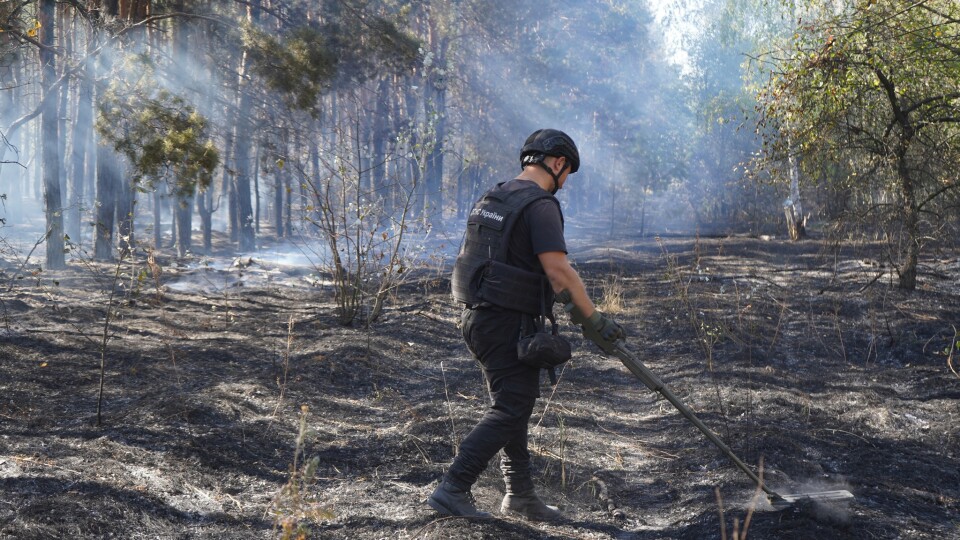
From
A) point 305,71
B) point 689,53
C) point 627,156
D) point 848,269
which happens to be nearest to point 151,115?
point 305,71

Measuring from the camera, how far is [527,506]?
4297 mm

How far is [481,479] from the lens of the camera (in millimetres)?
5051

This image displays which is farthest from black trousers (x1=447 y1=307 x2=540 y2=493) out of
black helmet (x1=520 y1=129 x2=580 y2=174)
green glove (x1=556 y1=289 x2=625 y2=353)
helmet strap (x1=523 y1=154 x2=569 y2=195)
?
black helmet (x1=520 y1=129 x2=580 y2=174)

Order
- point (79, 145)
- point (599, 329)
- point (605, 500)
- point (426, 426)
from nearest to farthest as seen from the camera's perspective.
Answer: point (599, 329) < point (605, 500) < point (426, 426) < point (79, 145)

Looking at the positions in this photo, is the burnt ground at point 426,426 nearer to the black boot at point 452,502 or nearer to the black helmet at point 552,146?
the black boot at point 452,502

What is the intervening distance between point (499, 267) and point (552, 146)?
0.62 m

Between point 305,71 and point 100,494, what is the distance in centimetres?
854

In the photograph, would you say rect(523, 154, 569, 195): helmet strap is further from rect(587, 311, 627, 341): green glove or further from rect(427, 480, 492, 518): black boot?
rect(427, 480, 492, 518): black boot

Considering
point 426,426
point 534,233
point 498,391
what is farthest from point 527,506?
point 426,426

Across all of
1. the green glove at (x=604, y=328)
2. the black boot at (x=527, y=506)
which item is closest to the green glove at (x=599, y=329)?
the green glove at (x=604, y=328)

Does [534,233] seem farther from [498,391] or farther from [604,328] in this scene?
[498,391]

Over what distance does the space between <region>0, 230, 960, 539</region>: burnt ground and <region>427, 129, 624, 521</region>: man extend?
0.30 meters

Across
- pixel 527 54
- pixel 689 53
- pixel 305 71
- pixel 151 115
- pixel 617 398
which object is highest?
pixel 689 53

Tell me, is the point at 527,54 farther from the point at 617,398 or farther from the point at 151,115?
the point at 617,398
